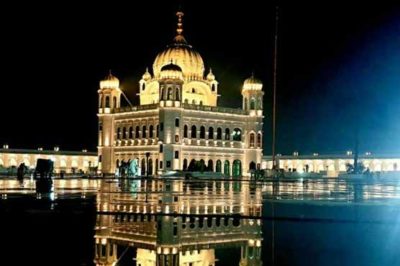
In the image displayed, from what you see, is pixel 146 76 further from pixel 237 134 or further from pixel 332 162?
pixel 332 162

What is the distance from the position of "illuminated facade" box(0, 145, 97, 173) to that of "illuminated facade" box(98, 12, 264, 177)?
315 inches

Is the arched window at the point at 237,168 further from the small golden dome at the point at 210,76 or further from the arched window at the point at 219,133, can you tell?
the small golden dome at the point at 210,76

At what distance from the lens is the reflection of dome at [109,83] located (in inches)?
3276

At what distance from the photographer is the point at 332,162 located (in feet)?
299

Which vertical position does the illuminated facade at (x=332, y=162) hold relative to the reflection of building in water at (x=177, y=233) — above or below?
above

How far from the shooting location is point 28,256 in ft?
26.6

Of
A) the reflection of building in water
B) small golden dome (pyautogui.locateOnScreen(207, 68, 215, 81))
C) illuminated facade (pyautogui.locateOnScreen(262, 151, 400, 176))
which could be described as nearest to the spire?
small golden dome (pyautogui.locateOnScreen(207, 68, 215, 81))

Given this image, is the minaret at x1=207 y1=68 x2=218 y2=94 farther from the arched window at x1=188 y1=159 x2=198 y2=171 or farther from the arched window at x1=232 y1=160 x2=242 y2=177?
the arched window at x1=188 y1=159 x2=198 y2=171

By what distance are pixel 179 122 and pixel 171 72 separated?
5.64 meters

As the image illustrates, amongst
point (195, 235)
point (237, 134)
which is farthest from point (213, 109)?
point (195, 235)

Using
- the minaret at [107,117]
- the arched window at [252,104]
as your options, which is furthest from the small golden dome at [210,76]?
the minaret at [107,117]

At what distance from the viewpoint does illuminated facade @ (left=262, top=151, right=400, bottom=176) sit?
87.3m

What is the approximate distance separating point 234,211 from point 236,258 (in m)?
6.79

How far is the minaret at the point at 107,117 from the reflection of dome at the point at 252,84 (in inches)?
633
